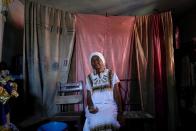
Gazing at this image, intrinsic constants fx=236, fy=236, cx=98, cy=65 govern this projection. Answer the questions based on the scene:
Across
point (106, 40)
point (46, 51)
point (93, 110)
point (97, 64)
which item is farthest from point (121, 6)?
point (93, 110)

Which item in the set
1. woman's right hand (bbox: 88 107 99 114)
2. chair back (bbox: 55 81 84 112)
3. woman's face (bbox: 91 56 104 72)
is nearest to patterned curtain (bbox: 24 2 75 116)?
chair back (bbox: 55 81 84 112)

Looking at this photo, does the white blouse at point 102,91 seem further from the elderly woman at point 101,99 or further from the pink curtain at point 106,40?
the pink curtain at point 106,40

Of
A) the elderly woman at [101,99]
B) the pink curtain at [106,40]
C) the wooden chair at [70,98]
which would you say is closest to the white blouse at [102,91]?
the elderly woman at [101,99]

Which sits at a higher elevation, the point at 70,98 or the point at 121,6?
the point at 121,6

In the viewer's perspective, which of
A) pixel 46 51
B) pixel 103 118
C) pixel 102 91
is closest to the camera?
pixel 103 118

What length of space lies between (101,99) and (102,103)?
5 centimetres

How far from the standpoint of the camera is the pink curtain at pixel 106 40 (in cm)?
368

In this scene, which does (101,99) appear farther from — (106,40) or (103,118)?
(106,40)

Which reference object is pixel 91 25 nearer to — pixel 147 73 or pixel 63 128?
pixel 147 73

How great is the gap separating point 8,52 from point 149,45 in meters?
2.15

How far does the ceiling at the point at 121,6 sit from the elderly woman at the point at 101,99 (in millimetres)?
920

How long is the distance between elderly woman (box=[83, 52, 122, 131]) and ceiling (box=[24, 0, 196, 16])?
920 millimetres

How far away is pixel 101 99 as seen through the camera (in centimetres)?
311

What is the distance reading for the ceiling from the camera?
3.54 metres
